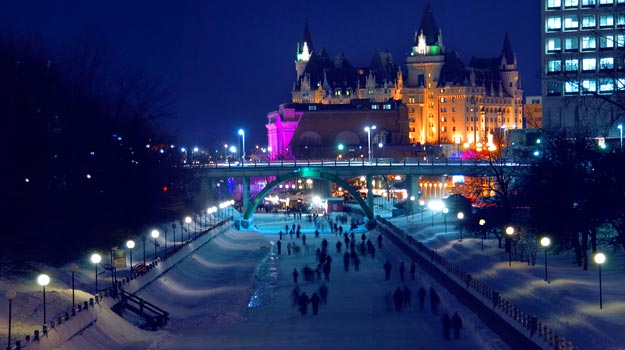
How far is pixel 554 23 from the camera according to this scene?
260 ft

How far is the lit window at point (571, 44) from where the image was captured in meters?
78.2

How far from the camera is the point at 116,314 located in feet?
87.9

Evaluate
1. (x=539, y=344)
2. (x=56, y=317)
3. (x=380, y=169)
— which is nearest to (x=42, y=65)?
(x=56, y=317)

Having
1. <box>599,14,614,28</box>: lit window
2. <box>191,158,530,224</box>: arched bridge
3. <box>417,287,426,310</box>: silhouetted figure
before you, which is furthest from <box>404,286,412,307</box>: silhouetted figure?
<box>599,14,614,28</box>: lit window

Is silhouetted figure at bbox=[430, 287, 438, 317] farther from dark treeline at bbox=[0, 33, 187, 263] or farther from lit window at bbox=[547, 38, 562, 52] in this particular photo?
lit window at bbox=[547, 38, 562, 52]

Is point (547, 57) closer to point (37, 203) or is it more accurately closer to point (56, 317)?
point (37, 203)

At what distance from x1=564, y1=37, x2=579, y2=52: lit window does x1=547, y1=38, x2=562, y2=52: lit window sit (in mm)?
506

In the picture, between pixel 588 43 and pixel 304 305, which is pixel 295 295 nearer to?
pixel 304 305

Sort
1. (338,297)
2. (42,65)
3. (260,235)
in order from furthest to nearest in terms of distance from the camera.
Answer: (260,235) → (42,65) → (338,297)

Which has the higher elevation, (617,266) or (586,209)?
(586,209)

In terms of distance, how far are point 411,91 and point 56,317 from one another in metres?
130

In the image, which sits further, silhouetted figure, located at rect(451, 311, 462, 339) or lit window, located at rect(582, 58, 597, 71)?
lit window, located at rect(582, 58, 597, 71)

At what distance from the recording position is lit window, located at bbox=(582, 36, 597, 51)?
76.8 meters

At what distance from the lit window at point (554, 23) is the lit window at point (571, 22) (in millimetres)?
539
